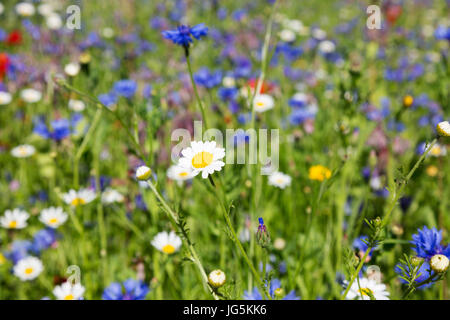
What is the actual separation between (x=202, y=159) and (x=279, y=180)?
2.20ft

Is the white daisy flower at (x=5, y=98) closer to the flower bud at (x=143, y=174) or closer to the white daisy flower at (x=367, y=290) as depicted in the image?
the flower bud at (x=143, y=174)

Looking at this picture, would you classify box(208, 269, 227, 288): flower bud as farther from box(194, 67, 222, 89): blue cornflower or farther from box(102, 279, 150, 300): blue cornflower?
box(194, 67, 222, 89): blue cornflower

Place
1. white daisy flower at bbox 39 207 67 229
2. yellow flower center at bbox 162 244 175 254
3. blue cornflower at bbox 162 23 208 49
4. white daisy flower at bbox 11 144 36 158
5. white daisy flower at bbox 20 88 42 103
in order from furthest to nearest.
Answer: white daisy flower at bbox 20 88 42 103 → white daisy flower at bbox 11 144 36 158 → white daisy flower at bbox 39 207 67 229 → yellow flower center at bbox 162 244 175 254 → blue cornflower at bbox 162 23 208 49

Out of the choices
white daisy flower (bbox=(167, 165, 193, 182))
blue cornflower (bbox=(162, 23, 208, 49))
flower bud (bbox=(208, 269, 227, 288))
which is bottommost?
flower bud (bbox=(208, 269, 227, 288))

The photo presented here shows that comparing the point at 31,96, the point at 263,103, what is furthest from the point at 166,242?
the point at 31,96

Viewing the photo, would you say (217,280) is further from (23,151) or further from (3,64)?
(3,64)

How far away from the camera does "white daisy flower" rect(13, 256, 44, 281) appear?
3.54ft

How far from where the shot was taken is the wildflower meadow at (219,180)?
0.81 meters

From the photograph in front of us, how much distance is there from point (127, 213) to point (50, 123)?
0.40 meters

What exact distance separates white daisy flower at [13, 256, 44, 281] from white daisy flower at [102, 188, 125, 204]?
26cm

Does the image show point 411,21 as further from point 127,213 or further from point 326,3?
point 127,213

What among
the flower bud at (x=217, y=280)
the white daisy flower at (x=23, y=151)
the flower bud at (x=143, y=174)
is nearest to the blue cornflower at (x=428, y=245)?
the flower bud at (x=217, y=280)

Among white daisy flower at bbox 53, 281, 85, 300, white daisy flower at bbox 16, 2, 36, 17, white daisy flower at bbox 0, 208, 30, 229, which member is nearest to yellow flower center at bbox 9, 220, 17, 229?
white daisy flower at bbox 0, 208, 30, 229
